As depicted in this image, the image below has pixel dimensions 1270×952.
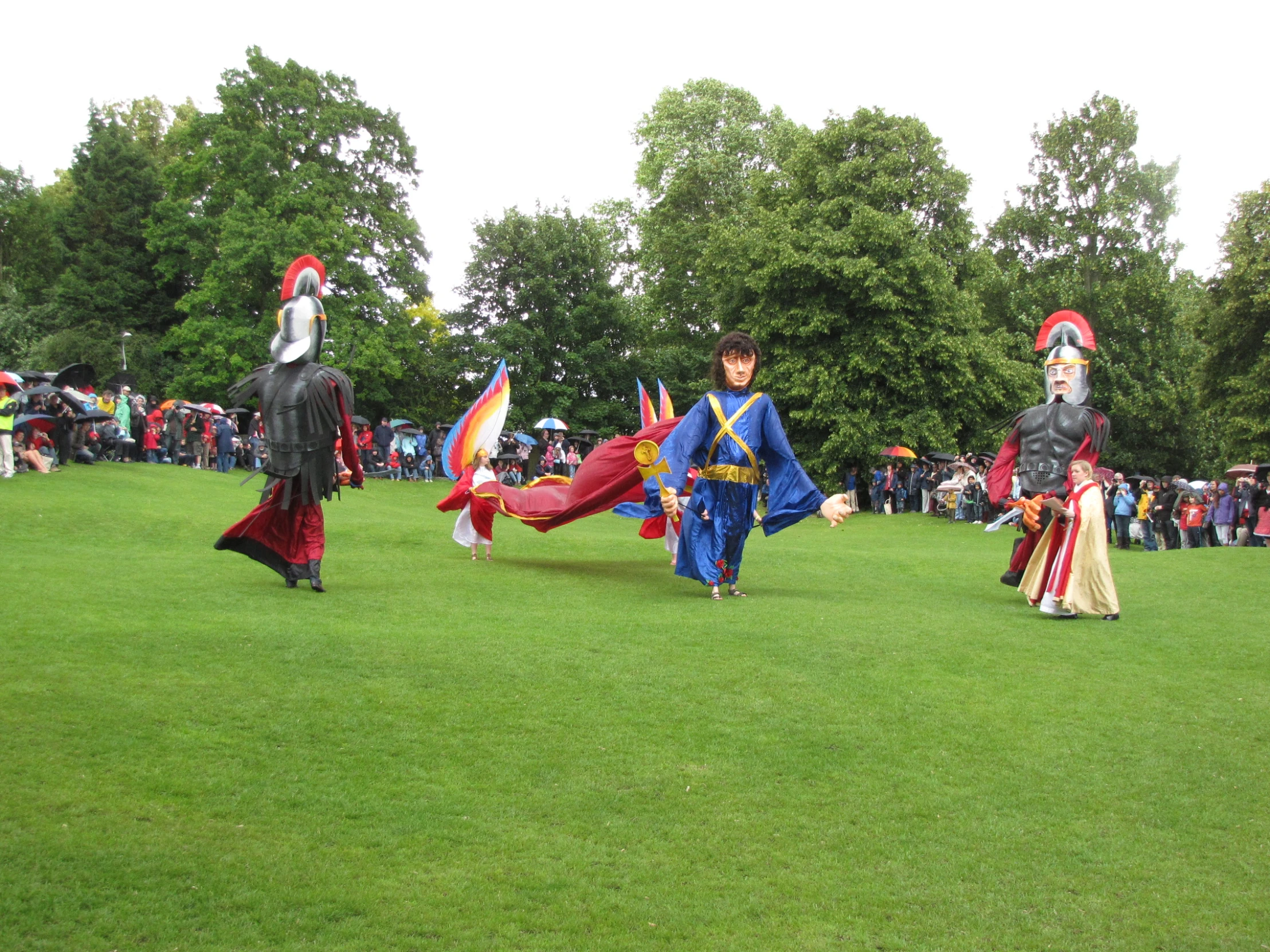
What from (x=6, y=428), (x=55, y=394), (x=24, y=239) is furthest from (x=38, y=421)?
(x=24, y=239)

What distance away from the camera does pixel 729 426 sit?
468 inches

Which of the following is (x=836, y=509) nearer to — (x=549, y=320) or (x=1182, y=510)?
(x=1182, y=510)

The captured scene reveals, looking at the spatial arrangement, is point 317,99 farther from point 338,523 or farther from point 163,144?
point 338,523

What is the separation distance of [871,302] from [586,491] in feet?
66.6

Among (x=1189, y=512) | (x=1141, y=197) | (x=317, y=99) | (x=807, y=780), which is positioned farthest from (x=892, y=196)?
(x=807, y=780)

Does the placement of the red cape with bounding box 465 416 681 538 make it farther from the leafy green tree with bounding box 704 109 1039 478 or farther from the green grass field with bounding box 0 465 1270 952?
the leafy green tree with bounding box 704 109 1039 478

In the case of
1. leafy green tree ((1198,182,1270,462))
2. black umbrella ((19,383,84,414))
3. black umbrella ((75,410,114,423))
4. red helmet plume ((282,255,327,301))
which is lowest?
black umbrella ((75,410,114,423))

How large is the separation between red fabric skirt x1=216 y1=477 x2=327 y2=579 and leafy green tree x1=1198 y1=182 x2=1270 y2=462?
87.8 feet

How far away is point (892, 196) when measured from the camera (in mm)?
34938

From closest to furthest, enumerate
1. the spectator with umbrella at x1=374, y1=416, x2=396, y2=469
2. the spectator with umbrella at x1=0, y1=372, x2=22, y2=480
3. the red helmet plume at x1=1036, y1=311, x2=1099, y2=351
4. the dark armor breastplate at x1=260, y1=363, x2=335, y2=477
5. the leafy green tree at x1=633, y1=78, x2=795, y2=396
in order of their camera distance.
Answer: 1. the dark armor breastplate at x1=260, y1=363, x2=335, y2=477
2. the red helmet plume at x1=1036, y1=311, x2=1099, y2=351
3. the spectator with umbrella at x1=0, y1=372, x2=22, y2=480
4. the spectator with umbrella at x1=374, y1=416, x2=396, y2=469
5. the leafy green tree at x1=633, y1=78, x2=795, y2=396

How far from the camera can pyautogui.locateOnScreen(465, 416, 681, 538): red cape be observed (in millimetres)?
14133

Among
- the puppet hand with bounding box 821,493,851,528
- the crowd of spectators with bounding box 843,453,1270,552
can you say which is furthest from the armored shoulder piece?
the crowd of spectators with bounding box 843,453,1270,552

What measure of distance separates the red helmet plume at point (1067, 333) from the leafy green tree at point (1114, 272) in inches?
1033

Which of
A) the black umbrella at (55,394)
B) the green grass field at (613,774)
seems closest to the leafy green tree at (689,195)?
the black umbrella at (55,394)
